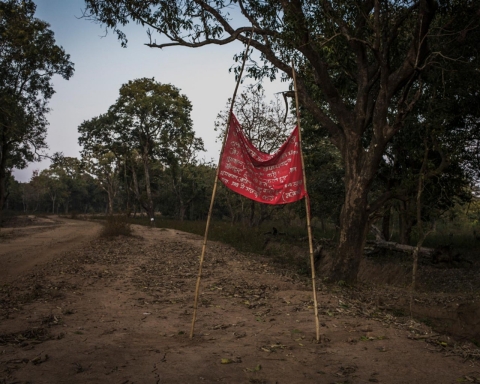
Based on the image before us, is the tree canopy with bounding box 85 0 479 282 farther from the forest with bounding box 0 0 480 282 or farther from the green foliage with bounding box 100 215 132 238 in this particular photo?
the green foliage with bounding box 100 215 132 238

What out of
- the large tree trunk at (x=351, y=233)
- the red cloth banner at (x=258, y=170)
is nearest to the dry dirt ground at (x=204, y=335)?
the large tree trunk at (x=351, y=233)

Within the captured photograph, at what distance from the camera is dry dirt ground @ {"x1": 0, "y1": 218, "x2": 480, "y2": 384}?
3.87 meters

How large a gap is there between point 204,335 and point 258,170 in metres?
2.37

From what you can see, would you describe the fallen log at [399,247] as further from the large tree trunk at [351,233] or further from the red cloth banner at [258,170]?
the red cloth banner at [258,170]

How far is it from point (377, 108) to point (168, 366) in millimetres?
7080

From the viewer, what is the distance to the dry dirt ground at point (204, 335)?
387 centimetres

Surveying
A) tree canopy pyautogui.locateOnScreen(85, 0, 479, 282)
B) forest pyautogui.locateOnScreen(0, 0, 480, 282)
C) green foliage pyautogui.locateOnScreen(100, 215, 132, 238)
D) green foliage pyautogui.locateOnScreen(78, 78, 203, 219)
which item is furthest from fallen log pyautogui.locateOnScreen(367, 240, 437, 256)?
green foliage pyautogui.locateOnScreen(78, 78, 203, 219)

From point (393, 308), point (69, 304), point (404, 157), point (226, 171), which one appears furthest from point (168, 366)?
point (404, 157)

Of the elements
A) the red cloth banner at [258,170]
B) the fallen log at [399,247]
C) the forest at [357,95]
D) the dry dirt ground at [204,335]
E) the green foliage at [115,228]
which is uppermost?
the forest at [357,95]

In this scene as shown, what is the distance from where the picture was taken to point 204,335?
520 cm

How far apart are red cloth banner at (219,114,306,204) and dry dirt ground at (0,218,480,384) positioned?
188 cm

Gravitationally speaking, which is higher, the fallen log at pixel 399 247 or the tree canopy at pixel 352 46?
the tree canopy at pixel 352 46

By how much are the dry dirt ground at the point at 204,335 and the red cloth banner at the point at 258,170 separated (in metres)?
1.88

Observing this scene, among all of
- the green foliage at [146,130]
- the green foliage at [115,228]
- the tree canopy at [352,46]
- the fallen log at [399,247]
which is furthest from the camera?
the green foliage at [146,130]
